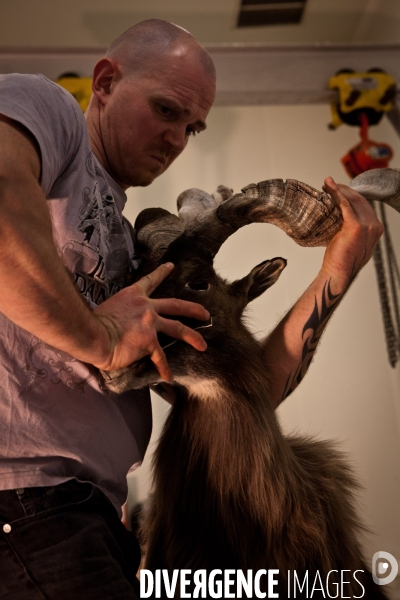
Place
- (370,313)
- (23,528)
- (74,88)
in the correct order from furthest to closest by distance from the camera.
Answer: (370,313) → (74,88) → (23,528)

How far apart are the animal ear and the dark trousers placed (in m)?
0.78

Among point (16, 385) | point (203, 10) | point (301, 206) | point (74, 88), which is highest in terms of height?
point (203, 10)

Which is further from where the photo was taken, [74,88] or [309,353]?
[74,88]

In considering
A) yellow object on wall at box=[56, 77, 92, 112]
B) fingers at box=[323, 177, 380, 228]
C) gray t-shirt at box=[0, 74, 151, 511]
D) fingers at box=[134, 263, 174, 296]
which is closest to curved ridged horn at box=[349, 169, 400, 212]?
fingers at box=[323, 177, 380, 228]

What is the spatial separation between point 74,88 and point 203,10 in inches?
49.3

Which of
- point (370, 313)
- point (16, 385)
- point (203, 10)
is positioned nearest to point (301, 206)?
point (16, 385)

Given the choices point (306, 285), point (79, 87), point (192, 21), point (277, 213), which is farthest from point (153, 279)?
point (192, 21)

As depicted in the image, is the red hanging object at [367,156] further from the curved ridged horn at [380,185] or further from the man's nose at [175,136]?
the man's nose at [175,136]

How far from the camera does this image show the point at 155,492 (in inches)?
68.3

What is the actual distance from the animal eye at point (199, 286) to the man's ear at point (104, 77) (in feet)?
1.86

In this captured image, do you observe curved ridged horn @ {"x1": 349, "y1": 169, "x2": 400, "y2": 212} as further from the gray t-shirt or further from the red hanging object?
the red hanging object

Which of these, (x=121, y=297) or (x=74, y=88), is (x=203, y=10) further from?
(x=121, y=297)

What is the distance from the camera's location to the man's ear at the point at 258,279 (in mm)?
1734

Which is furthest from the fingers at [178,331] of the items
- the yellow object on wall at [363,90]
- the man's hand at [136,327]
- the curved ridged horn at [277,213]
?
the yellow object on wall at [363,90]
